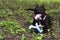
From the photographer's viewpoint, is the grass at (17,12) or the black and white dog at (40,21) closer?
the black and white dog at (40,21)

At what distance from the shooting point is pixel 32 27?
7.09m

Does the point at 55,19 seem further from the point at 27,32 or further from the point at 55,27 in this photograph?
the point at 27,32

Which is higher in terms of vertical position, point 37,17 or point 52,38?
point 37,17

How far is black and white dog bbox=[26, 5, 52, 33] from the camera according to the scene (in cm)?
686

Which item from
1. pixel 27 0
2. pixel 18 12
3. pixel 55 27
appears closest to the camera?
pixel 55 27

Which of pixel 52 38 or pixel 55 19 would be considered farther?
pixel 55 19

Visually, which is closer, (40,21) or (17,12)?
(40,21)

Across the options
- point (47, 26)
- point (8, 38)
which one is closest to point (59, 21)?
point (47, 26)

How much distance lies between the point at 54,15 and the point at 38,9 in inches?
66.1

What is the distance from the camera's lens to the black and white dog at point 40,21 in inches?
270

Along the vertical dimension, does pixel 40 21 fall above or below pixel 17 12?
above

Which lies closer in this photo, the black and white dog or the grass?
the black and white dog

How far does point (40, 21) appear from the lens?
22.8 ft

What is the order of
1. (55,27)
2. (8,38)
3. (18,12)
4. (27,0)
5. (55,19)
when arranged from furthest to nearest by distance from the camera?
1. (27,0)
2. (18,12)
3. (55,19)
4. (55,27)
5. (8,38)
